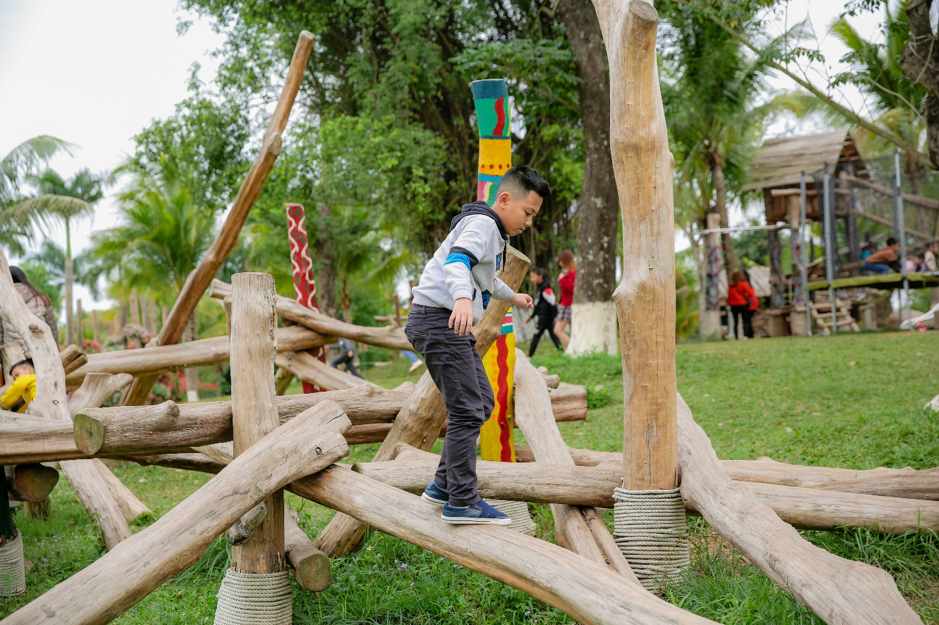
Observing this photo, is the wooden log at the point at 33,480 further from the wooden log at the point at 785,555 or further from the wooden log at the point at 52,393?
the wooden log at the point at 785,555

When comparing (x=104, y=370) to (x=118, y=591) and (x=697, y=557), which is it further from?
(x=697, y=557)

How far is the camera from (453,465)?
3342mm

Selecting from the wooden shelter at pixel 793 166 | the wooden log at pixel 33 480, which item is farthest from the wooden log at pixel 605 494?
the wooden shelter at pixel 793 166

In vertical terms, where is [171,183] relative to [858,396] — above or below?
above

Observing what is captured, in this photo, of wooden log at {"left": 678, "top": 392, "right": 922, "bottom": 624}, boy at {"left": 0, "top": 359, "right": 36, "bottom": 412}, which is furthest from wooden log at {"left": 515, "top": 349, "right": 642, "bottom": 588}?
boy at {"left": 0, "top": 359, "right": 36, "bottom": 412}

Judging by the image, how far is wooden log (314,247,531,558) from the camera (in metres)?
4.20

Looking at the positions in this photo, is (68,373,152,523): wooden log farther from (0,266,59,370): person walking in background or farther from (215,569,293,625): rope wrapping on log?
(215,569,293,625): rope wrapping on log

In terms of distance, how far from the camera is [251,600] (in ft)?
11.3

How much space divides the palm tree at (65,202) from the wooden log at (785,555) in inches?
944

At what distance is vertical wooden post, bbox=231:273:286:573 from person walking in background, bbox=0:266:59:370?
2.51 meters

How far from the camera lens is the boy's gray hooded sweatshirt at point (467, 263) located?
3150 millimetres

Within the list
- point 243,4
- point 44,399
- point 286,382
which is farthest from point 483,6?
point 44,399

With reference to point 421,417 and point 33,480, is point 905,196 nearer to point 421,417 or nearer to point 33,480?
point 421,417

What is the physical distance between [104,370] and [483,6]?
11.2 metres
